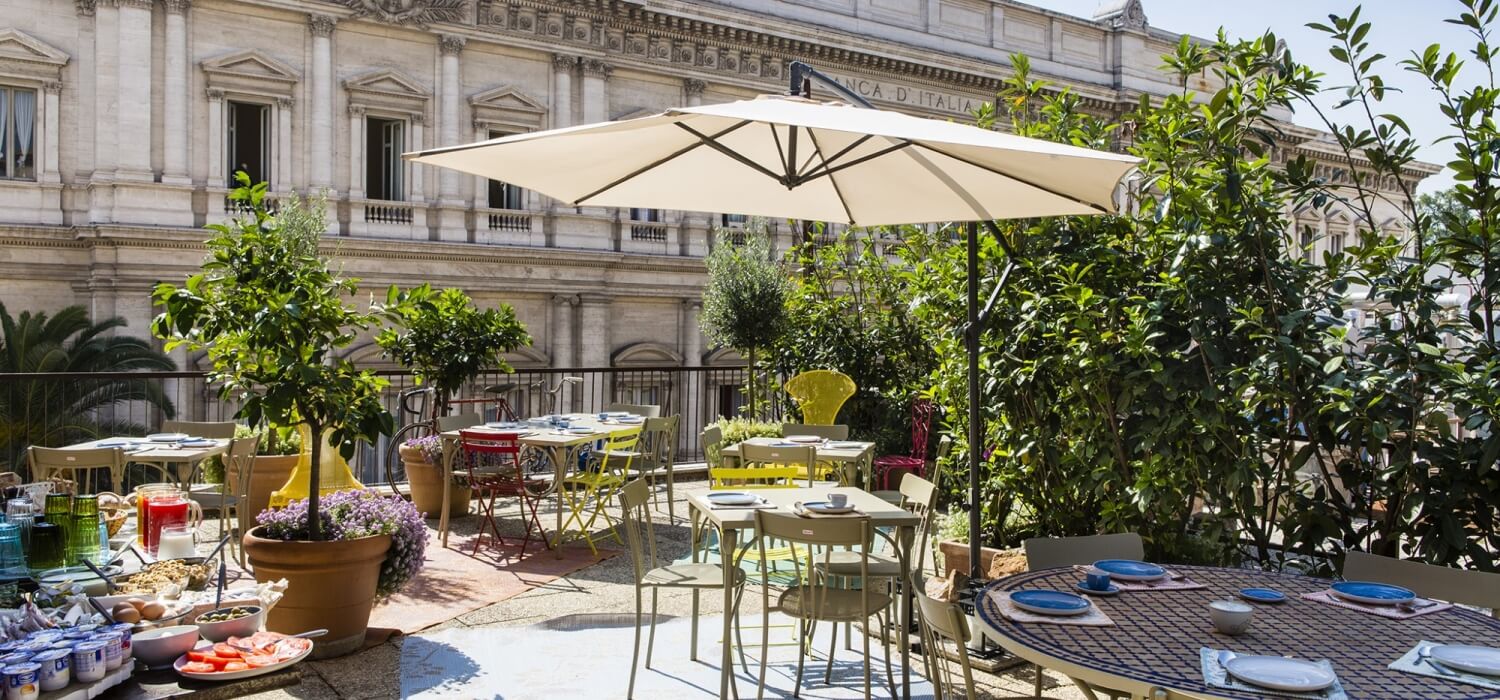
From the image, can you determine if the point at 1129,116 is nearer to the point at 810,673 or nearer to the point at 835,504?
the point at 835,504

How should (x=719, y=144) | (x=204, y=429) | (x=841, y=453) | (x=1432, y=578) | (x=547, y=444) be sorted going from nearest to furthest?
(x=1432, y=578)
(x=719, y=144)
(x=841, y=453)
(x=547, y=444)
(x=204, y=429)

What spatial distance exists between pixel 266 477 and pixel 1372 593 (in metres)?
7.85

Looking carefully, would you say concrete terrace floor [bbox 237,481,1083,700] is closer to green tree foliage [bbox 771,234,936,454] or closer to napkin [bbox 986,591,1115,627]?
napkin [bbox 986,591,1115,627]

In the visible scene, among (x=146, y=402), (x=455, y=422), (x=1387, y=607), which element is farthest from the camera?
(x=146, y=402)

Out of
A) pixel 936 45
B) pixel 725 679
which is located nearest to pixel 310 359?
pixel 725 679

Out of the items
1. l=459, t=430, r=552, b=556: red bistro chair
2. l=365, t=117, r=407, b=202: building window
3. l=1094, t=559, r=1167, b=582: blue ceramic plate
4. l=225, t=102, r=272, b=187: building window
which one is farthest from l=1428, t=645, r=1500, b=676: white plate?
l=365, t=117, r=407, b=202: building window

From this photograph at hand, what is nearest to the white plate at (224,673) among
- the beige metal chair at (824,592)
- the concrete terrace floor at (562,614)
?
the concrete terrace floor at (562,614)

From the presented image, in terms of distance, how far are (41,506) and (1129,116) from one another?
5.58 m

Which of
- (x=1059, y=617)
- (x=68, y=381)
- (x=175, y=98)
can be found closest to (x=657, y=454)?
(x=1059, y=617)

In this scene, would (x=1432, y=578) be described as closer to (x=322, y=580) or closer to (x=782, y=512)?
(x=782, y=512)

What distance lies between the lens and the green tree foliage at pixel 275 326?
535 centimetres

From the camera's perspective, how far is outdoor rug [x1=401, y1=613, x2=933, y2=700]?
527cm

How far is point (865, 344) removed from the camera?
39.1 ft

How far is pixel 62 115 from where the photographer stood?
17.9m
